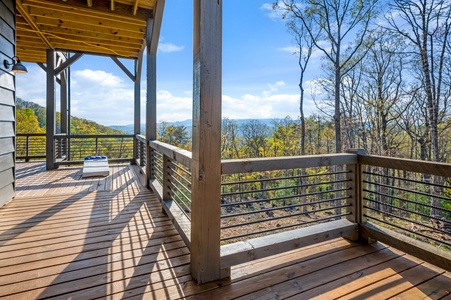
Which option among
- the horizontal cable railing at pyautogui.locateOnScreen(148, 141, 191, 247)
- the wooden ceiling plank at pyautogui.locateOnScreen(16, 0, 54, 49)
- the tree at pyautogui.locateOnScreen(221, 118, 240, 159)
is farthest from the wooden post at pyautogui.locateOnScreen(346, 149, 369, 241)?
the tree at pyautogui.locateOnScreen(221, 118, 240, 159)

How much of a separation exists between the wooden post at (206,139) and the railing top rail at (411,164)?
56.1 inches

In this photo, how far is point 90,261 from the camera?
1.84 metres

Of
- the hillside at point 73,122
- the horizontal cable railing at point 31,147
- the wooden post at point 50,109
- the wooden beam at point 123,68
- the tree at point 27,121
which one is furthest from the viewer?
the hillside at point 73,122

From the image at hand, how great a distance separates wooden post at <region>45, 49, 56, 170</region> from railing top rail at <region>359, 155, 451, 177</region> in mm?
6240

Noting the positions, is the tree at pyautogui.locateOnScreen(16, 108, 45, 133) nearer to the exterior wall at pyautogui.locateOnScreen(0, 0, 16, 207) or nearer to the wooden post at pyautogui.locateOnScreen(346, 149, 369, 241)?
the exterior wall at pyautogui.locateOnScreen(0, 0, 16, 207)

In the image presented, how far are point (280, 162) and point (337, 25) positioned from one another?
422 inches

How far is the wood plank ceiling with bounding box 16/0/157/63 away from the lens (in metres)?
3.92

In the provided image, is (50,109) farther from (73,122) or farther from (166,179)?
(73,122)

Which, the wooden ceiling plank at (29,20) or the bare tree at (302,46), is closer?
the wooden ceiling plank at (29,20)

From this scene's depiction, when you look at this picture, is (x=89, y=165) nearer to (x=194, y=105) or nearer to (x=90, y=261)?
(x=90, y=261)

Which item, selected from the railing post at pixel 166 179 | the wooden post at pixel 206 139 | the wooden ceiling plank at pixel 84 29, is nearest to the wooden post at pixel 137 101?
the wooden ceiling plank at pixel 84 29

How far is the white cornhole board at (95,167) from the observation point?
431 cm

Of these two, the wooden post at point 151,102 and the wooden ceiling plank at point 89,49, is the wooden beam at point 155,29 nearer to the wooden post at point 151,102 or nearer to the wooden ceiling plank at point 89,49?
the wooden post at point 151,102

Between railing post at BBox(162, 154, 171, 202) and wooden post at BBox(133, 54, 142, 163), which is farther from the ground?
wooden post at BBox(133, 54, 142, 163)
